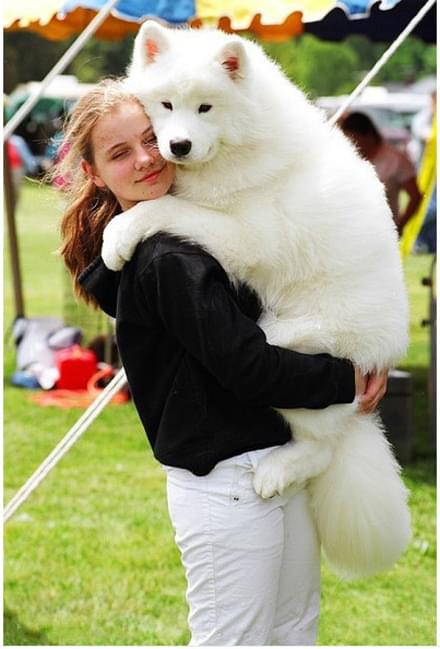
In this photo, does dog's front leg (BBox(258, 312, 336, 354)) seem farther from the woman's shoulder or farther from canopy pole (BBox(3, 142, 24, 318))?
canopy pole (BBox(3, 142, 24, 318))

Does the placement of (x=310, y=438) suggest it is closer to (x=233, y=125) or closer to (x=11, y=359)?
(x=233, y=125)

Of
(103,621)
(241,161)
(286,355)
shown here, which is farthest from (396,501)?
(103,621)

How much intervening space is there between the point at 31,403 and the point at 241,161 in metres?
5.31

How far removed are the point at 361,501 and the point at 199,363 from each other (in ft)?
1.85

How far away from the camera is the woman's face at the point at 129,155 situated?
238 centimetres

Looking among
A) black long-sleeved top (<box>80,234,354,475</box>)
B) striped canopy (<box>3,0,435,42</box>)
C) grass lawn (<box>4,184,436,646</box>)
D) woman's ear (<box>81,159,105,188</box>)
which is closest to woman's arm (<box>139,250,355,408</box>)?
black long-sleeved top (<box>80,234,354,475</box>)

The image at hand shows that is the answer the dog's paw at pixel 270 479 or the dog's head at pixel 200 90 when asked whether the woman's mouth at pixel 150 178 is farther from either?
the dog's paw at pixel 270 479

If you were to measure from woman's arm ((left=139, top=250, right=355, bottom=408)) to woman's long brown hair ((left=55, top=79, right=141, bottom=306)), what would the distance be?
0.39 meters

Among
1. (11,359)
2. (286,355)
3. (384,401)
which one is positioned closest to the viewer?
(286,355)

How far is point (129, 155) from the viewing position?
7.80ft

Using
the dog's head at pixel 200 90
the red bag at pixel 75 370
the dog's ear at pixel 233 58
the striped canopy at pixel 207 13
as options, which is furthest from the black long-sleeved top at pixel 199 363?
the red bag at pixel 75 370

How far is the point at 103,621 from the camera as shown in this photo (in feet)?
13.4

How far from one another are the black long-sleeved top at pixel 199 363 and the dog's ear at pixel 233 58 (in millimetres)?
424

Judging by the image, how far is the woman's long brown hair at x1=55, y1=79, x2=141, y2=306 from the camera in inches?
98.3
